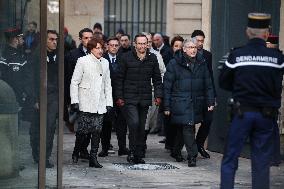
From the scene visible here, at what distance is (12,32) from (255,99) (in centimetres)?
234

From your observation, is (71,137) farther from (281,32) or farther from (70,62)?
(281,32)

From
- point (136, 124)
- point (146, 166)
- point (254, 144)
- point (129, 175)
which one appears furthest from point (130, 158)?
point (254, 144)

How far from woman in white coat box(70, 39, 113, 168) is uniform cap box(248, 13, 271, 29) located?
3386 millimetres

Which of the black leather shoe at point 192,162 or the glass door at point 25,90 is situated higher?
the glass door at point 25,90

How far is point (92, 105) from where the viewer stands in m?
11.3

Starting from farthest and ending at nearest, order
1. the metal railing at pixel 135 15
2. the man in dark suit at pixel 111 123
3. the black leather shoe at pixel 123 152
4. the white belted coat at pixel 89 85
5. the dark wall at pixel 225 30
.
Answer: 1. the metal railing at pixel 135 15
2. the black leather shoe at pixel 123 152
3. the man in dark suit at pixel 111 123
4. the dark wall at pixel 225 30
5. the white belted coat at pixel 89 85

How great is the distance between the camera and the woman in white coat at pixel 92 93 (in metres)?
11.3

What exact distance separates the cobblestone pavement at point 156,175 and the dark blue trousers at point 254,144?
174 cm

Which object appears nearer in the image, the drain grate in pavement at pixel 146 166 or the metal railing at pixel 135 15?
the drain grate in pavement at pixel 146 166

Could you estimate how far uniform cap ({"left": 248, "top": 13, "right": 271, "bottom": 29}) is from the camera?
27.2 ft

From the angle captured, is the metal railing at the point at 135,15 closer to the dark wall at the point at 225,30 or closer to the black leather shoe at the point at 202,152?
the dark wall at the point at 225,30

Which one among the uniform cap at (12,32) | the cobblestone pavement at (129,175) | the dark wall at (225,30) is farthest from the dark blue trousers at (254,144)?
the dark wall at (225,30)

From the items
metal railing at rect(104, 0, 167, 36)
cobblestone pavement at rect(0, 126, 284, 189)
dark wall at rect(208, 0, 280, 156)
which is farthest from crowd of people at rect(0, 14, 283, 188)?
metal railing at rect(104, 0, 167, 36)

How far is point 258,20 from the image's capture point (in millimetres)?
8320
